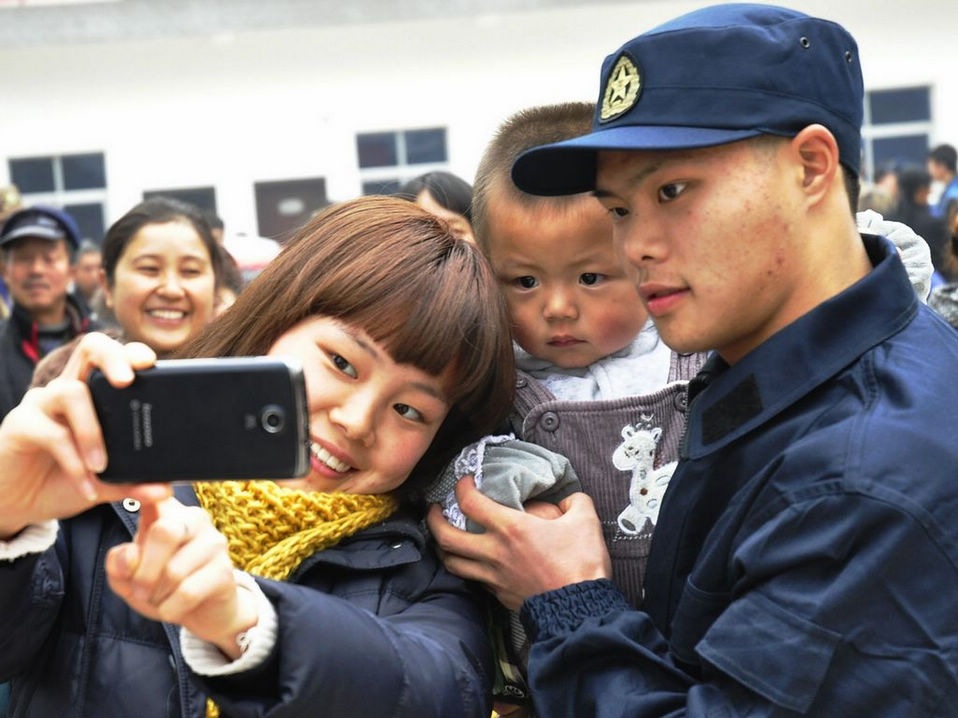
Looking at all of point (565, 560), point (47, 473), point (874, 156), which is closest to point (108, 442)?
point (47, 473)

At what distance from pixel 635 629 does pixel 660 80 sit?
0.72 metres

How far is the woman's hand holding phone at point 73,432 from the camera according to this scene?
135cm

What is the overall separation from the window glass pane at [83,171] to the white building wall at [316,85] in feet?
0.48

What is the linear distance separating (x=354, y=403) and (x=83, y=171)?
15.0m

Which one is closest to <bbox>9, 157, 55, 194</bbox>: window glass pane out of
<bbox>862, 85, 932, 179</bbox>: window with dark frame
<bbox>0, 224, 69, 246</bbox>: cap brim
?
<bbox>0, 224, 69, 246</bbox>: cap brim

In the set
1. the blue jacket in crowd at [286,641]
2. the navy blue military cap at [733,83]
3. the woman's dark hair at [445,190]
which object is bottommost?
the blue jacket in crowd at [286,641]

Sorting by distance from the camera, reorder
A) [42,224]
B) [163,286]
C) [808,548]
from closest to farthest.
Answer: [808,548] → [163,286] → [42,224]

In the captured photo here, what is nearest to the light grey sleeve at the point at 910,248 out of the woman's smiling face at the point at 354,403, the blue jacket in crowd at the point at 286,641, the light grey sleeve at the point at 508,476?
the light grey sleeve at the point at 508,476

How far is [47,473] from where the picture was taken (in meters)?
1.46

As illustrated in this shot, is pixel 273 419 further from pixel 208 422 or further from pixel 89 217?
pixel 89 217

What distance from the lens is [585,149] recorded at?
1717 mm

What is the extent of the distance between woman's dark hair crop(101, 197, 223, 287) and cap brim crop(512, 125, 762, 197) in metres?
2.90

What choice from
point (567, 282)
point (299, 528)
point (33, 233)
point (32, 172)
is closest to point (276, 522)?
point (299, 528)

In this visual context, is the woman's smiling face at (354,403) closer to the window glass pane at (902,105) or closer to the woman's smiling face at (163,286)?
the woman's smiling face at (163,286)
